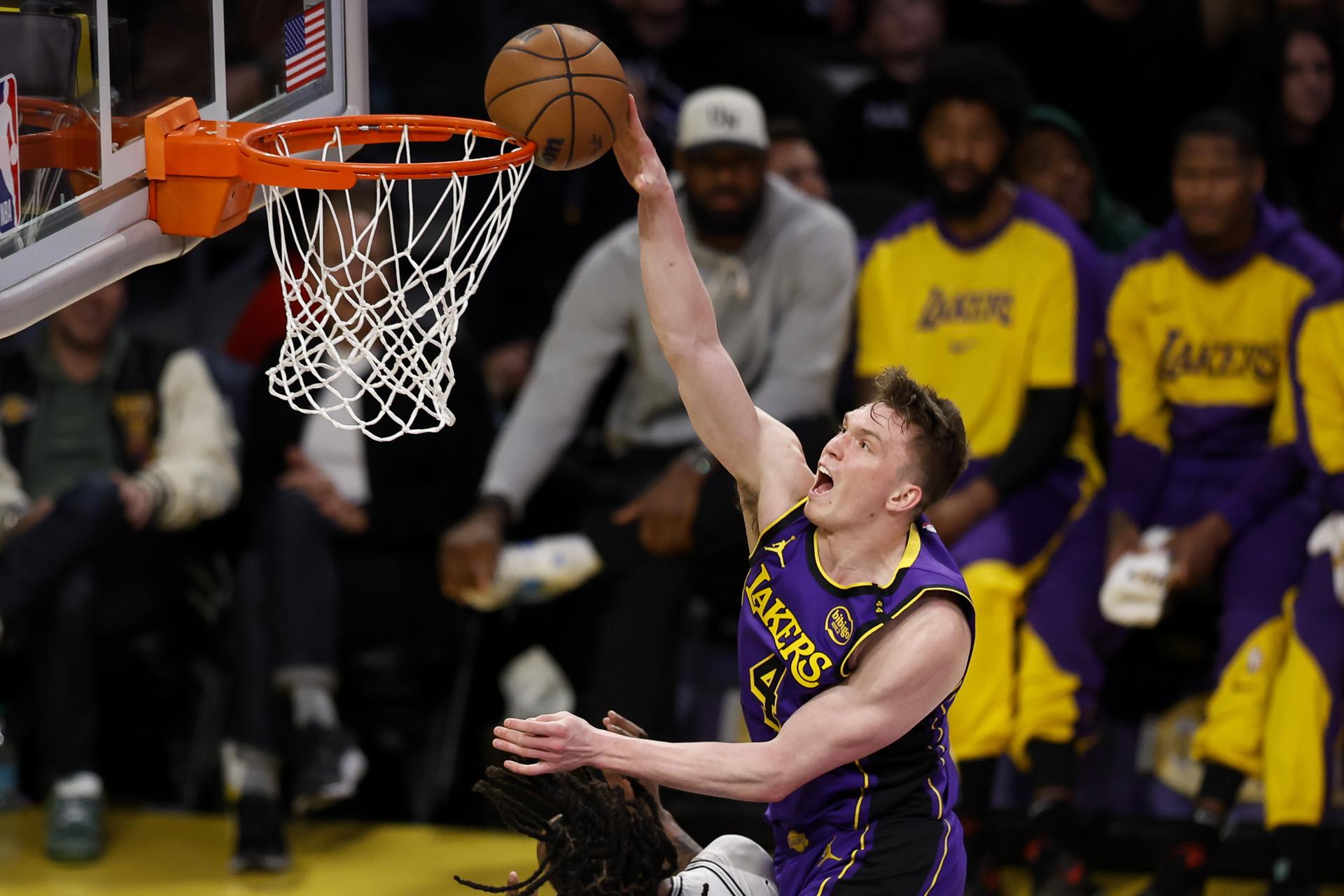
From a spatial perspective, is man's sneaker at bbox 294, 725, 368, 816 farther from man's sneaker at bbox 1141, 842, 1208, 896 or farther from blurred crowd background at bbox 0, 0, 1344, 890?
man's sneaker at bbox 1141, 842, 1208, 896

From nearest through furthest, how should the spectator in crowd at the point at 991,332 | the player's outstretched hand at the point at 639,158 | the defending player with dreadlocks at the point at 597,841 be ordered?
the defending player with dreadlocks at the point at 597,841 < the player's outstretched hand at the point at 639,158 < the spectator in crowd at the point at 991,332

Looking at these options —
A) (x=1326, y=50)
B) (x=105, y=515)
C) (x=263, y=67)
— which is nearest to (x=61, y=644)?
(x=105, y=515)

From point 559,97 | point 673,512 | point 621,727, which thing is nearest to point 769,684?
point 621,727

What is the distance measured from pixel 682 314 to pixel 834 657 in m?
0.76

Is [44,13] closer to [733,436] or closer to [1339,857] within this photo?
[733,436]

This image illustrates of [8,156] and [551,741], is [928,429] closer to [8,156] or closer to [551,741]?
[551,741]

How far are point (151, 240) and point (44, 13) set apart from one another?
1.64ft

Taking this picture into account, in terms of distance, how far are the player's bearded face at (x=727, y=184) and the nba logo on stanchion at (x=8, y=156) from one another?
2.75 metres

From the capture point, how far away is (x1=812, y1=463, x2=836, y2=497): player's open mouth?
146 inches

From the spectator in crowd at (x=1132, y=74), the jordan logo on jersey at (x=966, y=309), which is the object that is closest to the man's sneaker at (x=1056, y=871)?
the jordan logo on jersey at (x=966, y=309)

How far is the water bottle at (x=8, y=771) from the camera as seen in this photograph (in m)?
6.37

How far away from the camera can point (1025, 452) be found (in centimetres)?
570

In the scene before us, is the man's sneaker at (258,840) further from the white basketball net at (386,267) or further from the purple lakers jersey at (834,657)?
the purple lakers jersey at (834,657)

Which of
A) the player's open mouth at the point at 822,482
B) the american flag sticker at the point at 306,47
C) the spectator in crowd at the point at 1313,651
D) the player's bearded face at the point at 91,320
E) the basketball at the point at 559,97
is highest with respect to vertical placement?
the american flag sticker at the point at 306,47
